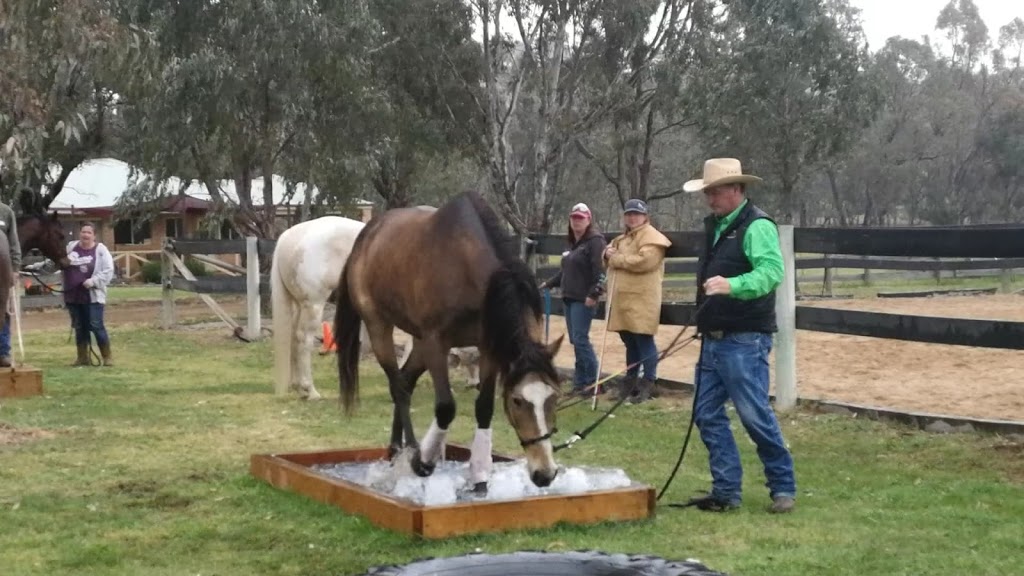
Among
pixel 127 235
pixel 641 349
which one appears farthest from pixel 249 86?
pixel 127 235

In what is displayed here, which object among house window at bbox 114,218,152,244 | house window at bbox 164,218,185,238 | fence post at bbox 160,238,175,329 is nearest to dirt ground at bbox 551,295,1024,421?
fence post at bbox 160,238,175,329

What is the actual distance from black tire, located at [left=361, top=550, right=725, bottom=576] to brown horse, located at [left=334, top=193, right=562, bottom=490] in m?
1.34

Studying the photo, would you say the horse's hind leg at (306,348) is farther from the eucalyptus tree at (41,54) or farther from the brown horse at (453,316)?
the brown horse at (453,316)

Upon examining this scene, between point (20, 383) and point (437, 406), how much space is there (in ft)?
20.6

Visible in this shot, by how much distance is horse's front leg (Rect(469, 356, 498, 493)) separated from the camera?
19.1ft

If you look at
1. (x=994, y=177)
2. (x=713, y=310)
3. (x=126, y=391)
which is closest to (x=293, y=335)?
Result: (x=126, y=391)

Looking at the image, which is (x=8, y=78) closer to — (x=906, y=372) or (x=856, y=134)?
(x=906, y=372)

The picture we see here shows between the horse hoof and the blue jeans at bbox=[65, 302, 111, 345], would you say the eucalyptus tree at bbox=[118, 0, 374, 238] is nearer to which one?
the blue jeans at bbox=[65, 302, 111, 345]

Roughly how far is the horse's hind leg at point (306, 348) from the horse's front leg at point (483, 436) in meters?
5.02

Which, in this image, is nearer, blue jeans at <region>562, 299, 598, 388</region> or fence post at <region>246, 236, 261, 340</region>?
blue jeans at <region>562, 299, 598, 388</region>

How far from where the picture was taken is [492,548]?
5074 mm

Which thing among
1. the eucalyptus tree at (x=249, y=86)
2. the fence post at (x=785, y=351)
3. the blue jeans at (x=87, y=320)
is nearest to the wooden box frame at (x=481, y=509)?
the fence post at (x=785, y=351)

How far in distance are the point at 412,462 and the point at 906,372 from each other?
7.20m

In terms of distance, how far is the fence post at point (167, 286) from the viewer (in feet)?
59.2
